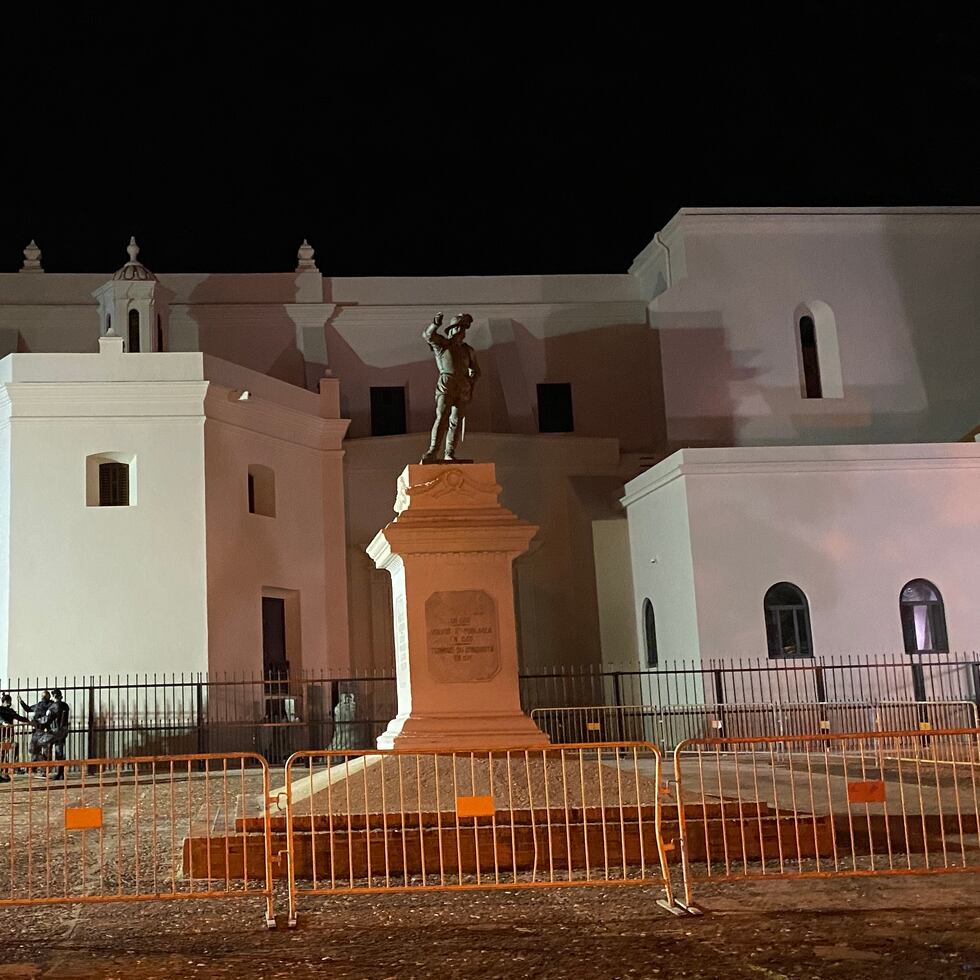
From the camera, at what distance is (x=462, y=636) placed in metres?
13.3

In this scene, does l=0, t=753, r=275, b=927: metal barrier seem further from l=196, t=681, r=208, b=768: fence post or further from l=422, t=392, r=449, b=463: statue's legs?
l=196, t=681, r=208, b=768: fence post

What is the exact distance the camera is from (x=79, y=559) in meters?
24.1

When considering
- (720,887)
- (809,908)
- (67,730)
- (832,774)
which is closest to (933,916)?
(809,908)

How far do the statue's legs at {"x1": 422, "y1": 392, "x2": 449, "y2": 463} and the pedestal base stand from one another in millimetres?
2947

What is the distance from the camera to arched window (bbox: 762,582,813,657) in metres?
23.7

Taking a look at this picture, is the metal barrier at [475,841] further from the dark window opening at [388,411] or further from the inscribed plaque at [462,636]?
the dark window opening at [388,411]

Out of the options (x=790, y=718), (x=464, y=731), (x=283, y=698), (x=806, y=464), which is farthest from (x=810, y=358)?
(x=464, y=731)

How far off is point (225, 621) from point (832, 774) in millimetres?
12627

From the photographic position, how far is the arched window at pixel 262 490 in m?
26.6

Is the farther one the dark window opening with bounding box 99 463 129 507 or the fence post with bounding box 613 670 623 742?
the dark window opening with bounding box 99 463 129 507

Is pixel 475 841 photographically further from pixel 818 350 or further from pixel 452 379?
pixel 818 350

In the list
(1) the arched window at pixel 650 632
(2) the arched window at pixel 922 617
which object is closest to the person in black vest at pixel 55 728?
(1) the arched window at pixel 650 632

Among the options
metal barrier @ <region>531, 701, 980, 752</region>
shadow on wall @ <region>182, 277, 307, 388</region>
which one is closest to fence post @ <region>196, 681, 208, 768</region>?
metal barrier @ <region>531, 701, 980, 752</region>

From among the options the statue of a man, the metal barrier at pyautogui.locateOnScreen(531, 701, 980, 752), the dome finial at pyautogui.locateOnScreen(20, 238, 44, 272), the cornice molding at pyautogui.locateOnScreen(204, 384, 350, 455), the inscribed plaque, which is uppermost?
the dome finial at pyautogui.locateOnScreen(20, 238, 44, 272)
